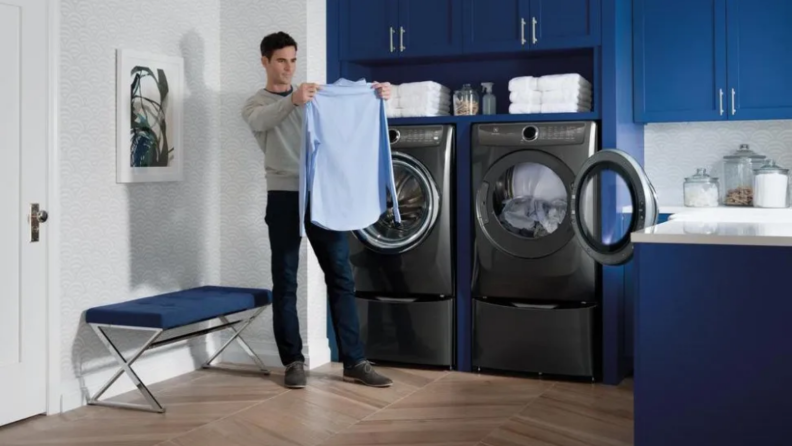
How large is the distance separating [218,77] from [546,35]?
5.75 feet

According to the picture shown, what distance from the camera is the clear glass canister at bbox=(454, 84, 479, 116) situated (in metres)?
4.85

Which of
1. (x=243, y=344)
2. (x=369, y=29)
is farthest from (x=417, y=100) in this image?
(x=243, y=344)

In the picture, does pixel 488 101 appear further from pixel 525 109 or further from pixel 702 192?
pixel 702 192

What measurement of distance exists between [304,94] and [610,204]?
1531mm

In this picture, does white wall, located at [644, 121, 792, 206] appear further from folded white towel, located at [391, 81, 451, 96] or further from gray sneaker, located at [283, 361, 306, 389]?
gray sneaker, located at [283, 361, 306, 389]

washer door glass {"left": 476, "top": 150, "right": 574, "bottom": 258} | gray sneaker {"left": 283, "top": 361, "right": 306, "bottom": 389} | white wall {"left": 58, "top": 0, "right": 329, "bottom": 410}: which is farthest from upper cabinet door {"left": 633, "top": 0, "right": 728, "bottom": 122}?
gray sneaker {"left": 283, "top": 361, "right": 306, "bottom": 389}

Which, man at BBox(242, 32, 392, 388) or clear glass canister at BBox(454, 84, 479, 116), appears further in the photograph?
clear glass canister at BBox(454, 84, 479, 116)

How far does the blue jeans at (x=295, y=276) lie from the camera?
4.38 m

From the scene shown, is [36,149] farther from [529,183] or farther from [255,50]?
[529,183]

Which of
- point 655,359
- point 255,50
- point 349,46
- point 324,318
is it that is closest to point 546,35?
point 349,46

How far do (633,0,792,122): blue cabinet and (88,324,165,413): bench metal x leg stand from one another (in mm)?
2700

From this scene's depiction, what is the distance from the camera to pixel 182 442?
3531mm

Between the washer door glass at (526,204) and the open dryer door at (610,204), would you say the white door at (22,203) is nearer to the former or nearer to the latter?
the washer door glass at (526,204)

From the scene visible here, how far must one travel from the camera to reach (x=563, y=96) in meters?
4.53
